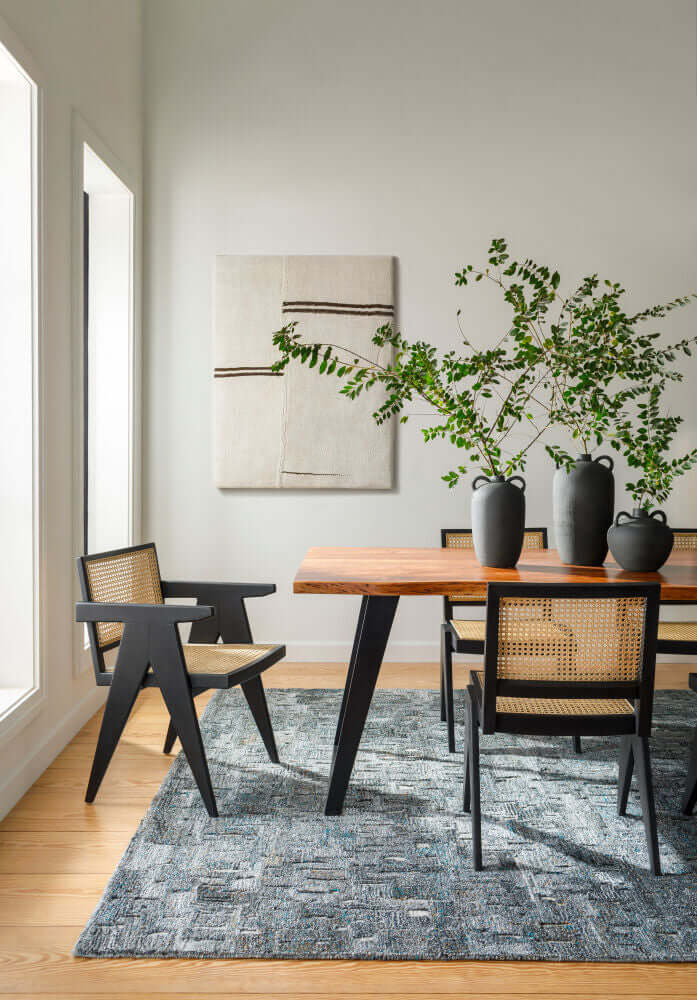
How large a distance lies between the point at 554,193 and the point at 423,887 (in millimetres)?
3541

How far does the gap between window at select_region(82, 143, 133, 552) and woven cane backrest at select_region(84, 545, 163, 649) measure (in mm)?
1170

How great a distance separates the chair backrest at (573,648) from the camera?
199 centimetres

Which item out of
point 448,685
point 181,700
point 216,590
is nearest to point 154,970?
point 181,700

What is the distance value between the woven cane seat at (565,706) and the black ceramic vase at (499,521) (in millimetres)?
552

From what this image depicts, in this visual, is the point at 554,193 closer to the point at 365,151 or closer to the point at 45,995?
the point at 365,151

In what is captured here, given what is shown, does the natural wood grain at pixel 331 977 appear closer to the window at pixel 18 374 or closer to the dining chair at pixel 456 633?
the dining chair at pixel 456 633

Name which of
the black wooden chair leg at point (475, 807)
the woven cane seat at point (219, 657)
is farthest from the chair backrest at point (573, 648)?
the woven cane seat at point (219, 657)

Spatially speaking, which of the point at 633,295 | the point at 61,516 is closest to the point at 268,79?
the point at 633,295

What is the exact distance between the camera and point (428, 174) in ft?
14.0

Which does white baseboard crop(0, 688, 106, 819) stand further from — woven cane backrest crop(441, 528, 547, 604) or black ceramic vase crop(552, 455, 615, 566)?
black ceramic vase crop(552, 455, 615, 566)

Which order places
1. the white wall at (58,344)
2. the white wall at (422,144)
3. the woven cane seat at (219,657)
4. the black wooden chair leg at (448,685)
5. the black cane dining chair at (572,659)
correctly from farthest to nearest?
the white wall at (422,144) → the black wooden chair leg at (448,685) → the white wall at (58,344) → the woven cane seat at (219,657) → the black cane dining chair at (572,659)

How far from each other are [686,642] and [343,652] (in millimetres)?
1962

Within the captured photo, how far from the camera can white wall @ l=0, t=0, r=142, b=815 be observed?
270cm

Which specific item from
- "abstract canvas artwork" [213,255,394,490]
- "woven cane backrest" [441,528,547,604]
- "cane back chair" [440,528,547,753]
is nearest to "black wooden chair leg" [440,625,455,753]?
"cane back chair" [440,528,547,753]
